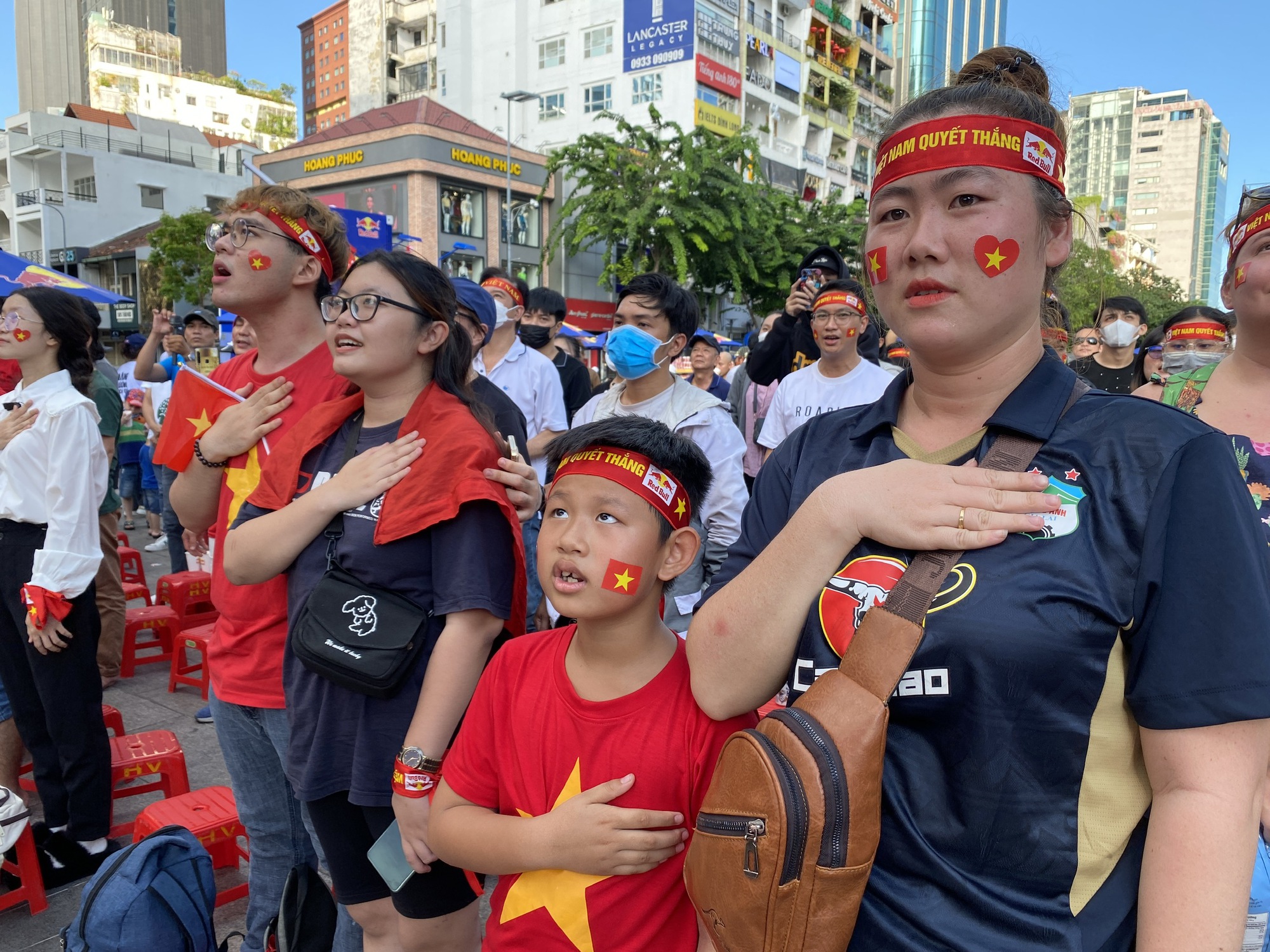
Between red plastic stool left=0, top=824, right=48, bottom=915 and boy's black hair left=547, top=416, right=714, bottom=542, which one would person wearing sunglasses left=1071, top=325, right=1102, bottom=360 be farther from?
red plastic stool left=0, top=824, right=48, bottom=915

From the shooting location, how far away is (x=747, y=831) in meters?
1.08

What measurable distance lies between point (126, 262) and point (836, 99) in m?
36.4

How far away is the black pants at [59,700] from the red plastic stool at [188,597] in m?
2.47

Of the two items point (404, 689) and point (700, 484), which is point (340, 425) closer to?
point (404, 689)

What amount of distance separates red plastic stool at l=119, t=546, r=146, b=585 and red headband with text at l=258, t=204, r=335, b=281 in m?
5.35

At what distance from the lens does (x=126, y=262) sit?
38.6 meters

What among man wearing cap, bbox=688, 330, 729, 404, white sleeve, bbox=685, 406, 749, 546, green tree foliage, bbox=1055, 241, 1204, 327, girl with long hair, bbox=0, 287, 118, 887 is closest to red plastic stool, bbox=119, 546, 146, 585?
girl with long hair, bbox=0, 287, 118, 887

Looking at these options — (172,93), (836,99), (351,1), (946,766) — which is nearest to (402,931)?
(946,766)

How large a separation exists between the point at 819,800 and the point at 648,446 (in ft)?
2.98

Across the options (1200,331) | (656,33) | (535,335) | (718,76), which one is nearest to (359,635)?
(1200,331)

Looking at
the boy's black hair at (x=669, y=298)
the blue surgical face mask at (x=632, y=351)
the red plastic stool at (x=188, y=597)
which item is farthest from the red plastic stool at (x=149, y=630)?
the boy's black hair at (x=669, y=298)

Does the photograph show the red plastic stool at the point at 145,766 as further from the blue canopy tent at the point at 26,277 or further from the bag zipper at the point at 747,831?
the blue canopy tent at the point at 26,277

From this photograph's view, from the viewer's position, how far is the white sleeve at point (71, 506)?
10.3ft

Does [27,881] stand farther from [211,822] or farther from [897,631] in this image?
[897,631]
